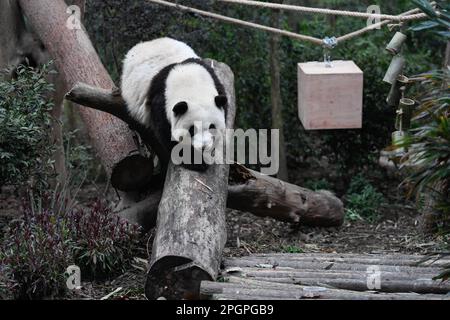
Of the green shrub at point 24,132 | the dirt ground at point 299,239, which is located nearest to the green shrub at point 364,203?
the dirt ground at point 299,239

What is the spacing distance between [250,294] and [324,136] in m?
4.45

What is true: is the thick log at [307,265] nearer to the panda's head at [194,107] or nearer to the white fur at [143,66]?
the panda's head at [194,107]

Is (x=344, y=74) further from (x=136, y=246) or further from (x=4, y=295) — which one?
(x=4, y=295)

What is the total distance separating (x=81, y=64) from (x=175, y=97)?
124cm

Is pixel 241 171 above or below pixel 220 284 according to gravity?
above

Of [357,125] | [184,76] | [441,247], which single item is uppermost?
[184,76]

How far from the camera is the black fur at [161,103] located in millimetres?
5207

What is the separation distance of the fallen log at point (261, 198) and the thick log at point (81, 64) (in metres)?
0.24

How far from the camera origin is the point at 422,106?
3.74 meters

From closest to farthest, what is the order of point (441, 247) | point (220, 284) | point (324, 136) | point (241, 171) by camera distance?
point (220, 284) < point (441, 247) < point (241, 171) < point (324, 136)

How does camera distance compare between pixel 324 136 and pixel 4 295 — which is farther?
pixel 324 136

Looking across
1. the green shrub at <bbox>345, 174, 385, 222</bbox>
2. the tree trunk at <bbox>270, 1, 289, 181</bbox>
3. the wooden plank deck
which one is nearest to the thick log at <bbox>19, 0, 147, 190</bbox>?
the wooden plank deck

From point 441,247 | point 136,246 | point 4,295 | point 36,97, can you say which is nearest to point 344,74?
point 441,247

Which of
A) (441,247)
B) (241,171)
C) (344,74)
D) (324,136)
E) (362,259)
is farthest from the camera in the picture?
(324,136)
